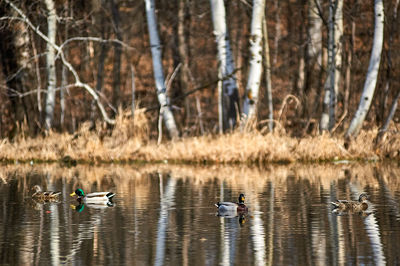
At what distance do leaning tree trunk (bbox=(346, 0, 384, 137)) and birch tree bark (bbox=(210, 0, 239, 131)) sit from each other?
3.89 metres

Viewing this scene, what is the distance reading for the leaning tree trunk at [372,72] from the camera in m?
29.2

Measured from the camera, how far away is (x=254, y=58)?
99.0 ft

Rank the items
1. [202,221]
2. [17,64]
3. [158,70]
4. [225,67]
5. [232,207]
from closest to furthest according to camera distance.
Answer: [202,221] → [232,207] → [225,67] → [158,70] → [17,64]

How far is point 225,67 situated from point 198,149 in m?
3.39

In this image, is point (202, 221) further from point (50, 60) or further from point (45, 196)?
point (50, 60)

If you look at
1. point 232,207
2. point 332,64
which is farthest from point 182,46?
point 232,207

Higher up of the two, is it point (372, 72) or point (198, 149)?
point (372, 72)

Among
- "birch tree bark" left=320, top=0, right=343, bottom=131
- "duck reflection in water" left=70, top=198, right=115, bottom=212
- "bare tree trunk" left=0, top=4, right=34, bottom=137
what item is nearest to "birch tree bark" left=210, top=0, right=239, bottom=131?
"birch tree bark" left=320, top=0, right=343, bottom=131

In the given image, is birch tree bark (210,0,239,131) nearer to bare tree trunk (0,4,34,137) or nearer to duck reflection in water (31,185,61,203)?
bare tree trunk (0,4,34,137)

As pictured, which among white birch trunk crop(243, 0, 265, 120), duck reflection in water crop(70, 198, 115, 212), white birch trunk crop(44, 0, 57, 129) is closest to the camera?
duck reflection in water crop(70, 198, 115, 212)

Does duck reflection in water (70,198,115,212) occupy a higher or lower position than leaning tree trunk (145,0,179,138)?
lower

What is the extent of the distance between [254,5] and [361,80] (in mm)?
11211

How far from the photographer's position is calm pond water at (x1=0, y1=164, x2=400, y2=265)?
40.1ft

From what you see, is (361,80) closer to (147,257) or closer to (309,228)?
(309,228)
